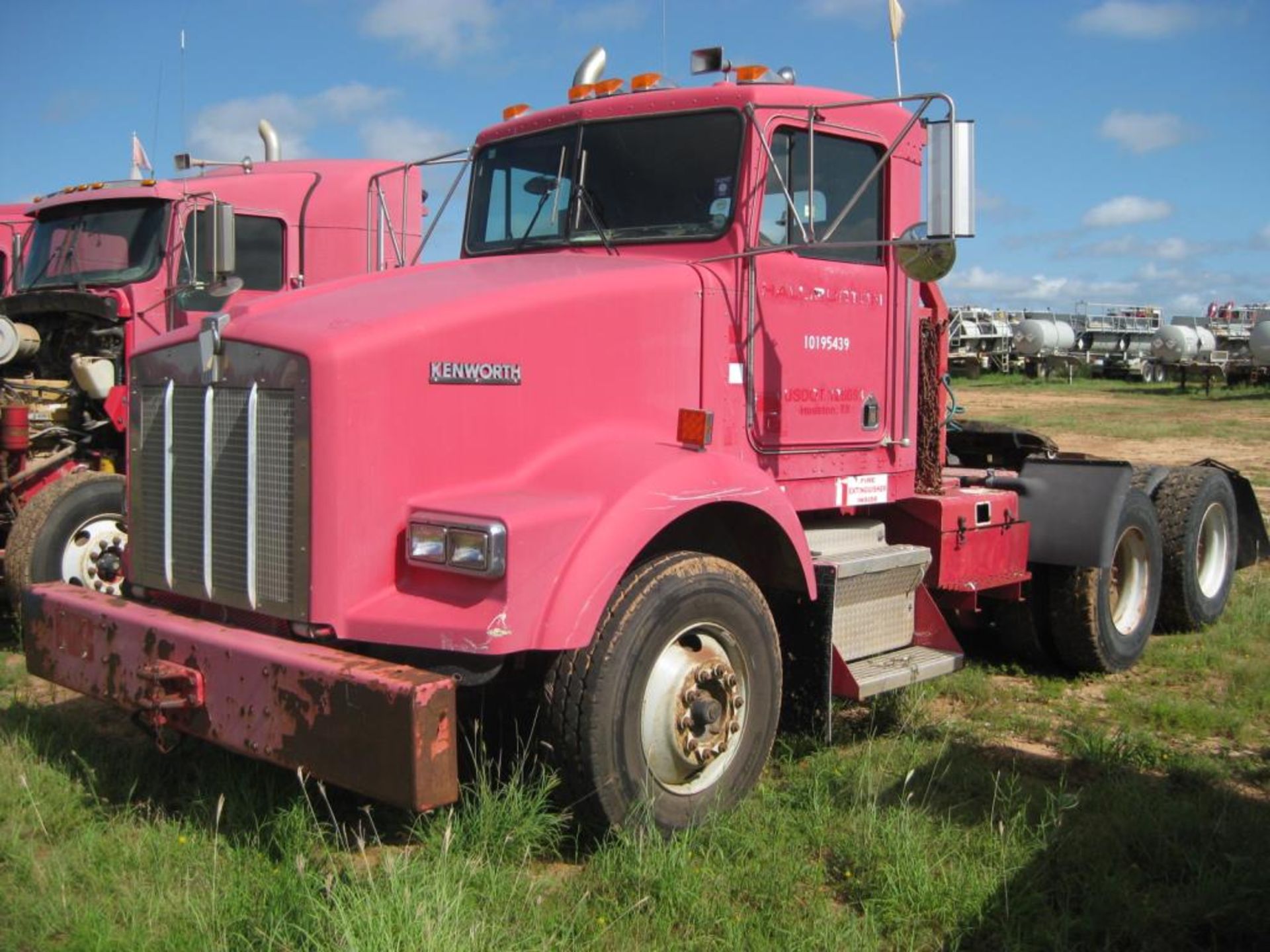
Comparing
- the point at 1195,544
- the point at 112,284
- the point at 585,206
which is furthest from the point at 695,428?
the point at 112,284

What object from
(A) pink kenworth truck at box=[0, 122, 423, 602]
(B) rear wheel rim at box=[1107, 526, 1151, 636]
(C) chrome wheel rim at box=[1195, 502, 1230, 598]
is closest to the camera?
(A) pink kenworth truck at box=[0, 122, 423, 602]

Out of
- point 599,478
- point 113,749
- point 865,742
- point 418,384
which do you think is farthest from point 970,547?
point 113,749

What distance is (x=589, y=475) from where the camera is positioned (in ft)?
13.5

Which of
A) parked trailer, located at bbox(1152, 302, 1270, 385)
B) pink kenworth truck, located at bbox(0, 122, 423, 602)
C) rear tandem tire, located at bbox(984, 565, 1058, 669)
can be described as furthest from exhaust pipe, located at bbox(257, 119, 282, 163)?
parked trailer, located at bbox(1152, 302, 1270, 385)

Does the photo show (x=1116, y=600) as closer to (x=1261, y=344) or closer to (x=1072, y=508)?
(x=1072, y=508)

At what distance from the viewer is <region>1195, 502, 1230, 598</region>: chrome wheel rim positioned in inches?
319

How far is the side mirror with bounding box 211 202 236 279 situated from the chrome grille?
6.61ft

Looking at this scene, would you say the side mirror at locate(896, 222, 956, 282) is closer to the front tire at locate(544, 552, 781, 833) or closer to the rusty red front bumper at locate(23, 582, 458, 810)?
the front tire at locate(544, 552, 781, 833)

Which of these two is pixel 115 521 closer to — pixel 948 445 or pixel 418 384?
pixel 418 384

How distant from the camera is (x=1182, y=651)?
24.2 ft

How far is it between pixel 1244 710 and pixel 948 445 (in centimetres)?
298

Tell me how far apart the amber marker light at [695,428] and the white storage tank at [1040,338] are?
4063 cm

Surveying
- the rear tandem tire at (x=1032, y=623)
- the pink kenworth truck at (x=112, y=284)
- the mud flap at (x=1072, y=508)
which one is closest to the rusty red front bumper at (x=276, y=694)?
the pink kenworth truck at (x=112, y=284)

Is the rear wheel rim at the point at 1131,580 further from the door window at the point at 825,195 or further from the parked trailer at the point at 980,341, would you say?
the parked trailer at the point at 980,341
